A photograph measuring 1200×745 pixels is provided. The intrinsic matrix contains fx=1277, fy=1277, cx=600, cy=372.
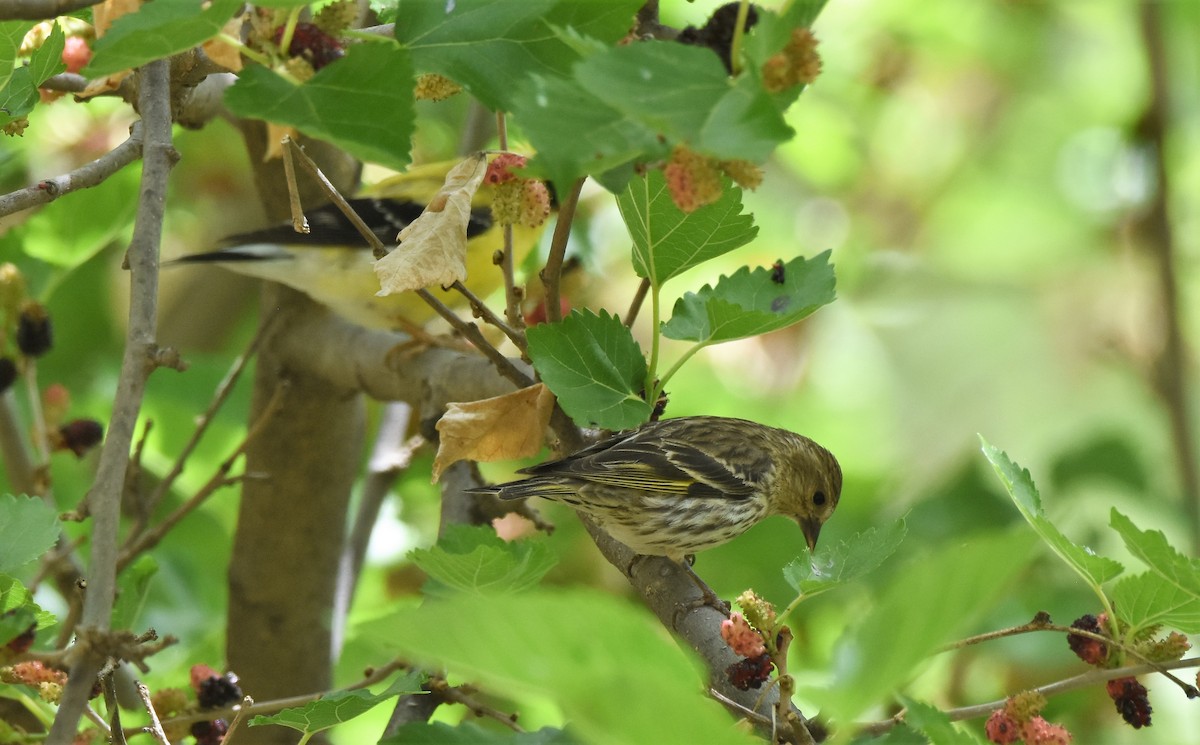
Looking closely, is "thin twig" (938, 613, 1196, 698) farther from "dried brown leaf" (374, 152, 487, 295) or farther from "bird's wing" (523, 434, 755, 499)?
"bird's wing" (523, 434, 755, 499)

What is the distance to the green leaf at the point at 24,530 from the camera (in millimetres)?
1246

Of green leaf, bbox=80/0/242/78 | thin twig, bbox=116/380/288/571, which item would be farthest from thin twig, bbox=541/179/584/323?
thin twig, bbox=116/380/288/571

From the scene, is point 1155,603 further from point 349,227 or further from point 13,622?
point 349,227

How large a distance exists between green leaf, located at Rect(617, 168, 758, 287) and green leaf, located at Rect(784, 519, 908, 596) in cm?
40

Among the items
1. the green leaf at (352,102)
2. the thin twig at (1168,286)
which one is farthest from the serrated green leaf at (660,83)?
the thin twig at (1168,286)

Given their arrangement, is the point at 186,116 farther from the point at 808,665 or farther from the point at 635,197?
the point at 808,665

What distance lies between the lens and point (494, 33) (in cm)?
125

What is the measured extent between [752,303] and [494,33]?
495 mm

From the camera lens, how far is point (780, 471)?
2.56 m

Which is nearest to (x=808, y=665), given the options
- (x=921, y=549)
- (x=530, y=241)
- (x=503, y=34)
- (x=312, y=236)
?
(x=921, y=549)

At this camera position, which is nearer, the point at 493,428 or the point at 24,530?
the point at 24,530

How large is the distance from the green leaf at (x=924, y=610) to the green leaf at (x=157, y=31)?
0.67 meters

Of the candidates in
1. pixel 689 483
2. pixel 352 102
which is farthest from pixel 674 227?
pixel 689 483

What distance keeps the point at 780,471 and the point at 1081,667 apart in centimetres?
80
